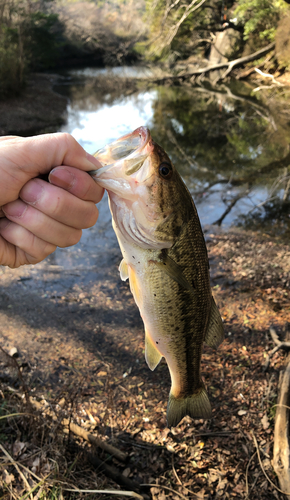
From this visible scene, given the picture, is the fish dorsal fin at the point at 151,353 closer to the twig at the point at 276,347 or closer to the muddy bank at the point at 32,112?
the twig at the point at 276,347

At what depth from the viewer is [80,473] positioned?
3.36 m

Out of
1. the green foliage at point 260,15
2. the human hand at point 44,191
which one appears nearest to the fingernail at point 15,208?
the human hand at point 44,191

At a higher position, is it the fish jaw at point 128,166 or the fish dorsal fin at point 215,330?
the fish jaw at point 128,166

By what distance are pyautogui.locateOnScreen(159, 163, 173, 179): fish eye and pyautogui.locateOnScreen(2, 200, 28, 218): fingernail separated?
764 millimetres

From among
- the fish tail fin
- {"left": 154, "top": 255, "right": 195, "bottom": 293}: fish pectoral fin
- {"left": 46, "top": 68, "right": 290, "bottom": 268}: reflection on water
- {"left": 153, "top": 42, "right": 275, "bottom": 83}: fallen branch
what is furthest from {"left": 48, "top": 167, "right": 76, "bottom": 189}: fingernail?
{"left": 153, "top": 42, "right": 275, "bottom": 83}: fallen branch

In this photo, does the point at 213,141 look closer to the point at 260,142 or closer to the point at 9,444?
the point at 260,142

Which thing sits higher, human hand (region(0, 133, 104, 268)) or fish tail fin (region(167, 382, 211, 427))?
human hand (region(0, 133, 104, 268))

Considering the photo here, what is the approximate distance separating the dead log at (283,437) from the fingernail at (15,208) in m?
3.50

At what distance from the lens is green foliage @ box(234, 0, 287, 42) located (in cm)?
2556

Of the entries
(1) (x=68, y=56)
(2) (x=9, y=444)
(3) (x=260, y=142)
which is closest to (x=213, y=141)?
(3) (x=260, y=142)

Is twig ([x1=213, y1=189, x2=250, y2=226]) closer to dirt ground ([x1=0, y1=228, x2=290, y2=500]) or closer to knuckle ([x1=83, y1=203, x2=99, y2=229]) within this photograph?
dirt ground ([x1=0, y1=228, x2=290, y2=500])

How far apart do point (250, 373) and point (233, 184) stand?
343 inches

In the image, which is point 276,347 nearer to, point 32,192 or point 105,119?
point 32,192

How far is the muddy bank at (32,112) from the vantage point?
55.6 ft
